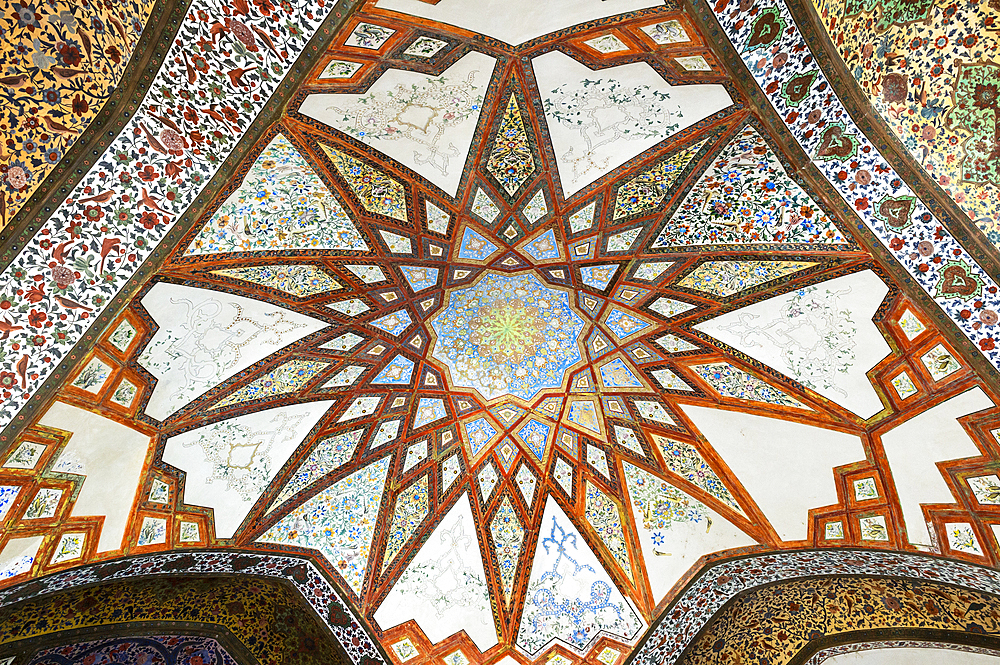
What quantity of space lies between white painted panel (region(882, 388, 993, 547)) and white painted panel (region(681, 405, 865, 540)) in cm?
46

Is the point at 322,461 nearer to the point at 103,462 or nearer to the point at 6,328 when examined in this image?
the point at 103,462

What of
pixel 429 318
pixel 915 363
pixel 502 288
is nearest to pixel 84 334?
pixel 429 318

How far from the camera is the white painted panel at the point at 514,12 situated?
12.0 feet

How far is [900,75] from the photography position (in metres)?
3.54

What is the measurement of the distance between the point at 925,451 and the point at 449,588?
18.8 feet

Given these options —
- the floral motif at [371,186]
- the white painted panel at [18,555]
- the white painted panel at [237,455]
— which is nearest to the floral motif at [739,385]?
the floral motif at [371,186]

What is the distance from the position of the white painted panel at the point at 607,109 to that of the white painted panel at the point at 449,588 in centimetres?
499

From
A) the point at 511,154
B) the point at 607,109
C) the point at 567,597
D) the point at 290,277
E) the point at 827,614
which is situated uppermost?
the point at 290,277

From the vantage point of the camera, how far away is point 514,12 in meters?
3.83

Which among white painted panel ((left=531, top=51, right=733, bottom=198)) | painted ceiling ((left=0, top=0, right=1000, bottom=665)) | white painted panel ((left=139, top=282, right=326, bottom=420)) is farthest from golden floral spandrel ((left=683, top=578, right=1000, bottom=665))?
white painted panel ((left=139, top=282, right=326, bottom=420))

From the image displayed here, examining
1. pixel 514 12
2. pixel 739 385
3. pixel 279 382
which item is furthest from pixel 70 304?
pixel 739 385

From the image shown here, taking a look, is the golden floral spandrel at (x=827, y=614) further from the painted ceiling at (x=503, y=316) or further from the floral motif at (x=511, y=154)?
the floral motif at (x=511, y=154)

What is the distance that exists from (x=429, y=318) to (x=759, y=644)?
560 centimetres

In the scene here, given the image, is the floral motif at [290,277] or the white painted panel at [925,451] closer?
the white painted panel at [925,451]
